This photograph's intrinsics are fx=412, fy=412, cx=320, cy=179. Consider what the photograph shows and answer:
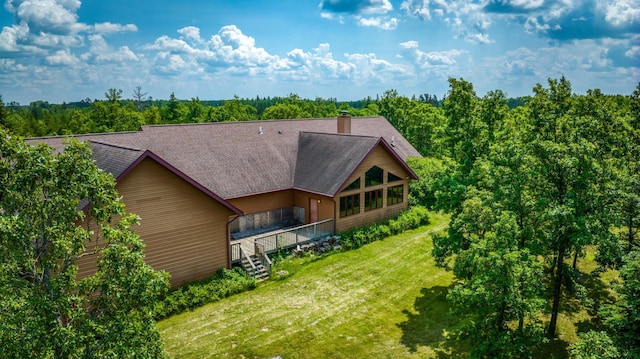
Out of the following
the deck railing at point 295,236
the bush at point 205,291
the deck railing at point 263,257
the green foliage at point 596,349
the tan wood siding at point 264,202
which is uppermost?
the tan wood siding at point 264,202

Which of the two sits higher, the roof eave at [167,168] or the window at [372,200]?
the roof eave at [167,168]

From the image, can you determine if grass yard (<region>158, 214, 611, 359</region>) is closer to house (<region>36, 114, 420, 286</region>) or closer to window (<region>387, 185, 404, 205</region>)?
house (<region>36, 114, 420, 286</region>)

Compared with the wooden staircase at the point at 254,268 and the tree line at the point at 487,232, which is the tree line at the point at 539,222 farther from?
the wooden staircase at the point at 254,268

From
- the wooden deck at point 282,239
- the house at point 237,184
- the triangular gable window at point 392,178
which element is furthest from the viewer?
the triangular gable window at point 392,178

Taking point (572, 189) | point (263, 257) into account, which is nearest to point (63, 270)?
point (263, 257)

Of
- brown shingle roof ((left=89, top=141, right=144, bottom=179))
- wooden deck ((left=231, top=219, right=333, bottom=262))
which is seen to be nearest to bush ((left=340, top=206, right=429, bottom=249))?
wooden deck ((left=231, top=219, right=333, bottom=262))

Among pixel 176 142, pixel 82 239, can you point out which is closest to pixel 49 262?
pixel 82 239

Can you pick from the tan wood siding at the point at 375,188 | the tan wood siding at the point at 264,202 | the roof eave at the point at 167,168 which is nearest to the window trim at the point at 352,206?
the tan wood siding at the point at 375,188
